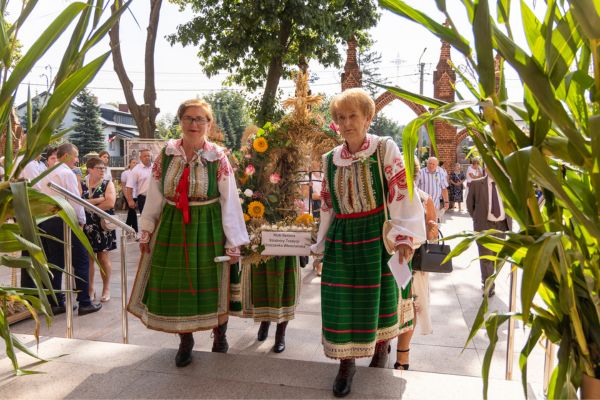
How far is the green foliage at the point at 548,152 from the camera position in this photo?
1139 mm

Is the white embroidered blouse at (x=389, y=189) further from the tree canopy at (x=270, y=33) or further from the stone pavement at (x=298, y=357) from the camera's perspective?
the tree canopy at (x=270, y=33)

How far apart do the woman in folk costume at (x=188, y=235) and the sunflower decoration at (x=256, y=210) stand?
644 millimetres

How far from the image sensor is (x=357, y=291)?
299cm

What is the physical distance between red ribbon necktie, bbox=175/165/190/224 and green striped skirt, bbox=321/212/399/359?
3.24 ft

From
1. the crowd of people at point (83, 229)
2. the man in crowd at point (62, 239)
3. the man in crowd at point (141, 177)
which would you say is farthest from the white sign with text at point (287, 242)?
the man in crowd at point (141, 177)

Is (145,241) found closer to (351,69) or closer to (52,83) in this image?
(52,83)

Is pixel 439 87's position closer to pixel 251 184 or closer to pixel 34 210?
pixel 251 184

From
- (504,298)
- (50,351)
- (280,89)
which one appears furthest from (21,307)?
(280,89)

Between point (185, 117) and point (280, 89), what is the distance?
45.7ft

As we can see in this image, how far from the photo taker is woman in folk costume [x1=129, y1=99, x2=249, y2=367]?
11.1 feet

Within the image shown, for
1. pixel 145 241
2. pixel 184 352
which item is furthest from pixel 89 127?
pixel 184 352

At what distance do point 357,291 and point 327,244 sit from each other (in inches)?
Answer: 13.9

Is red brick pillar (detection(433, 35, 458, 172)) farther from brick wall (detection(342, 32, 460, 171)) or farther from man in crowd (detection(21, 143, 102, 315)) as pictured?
man in crowd (detection(21, 143, 102, 315))

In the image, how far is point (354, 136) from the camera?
10.0ft
